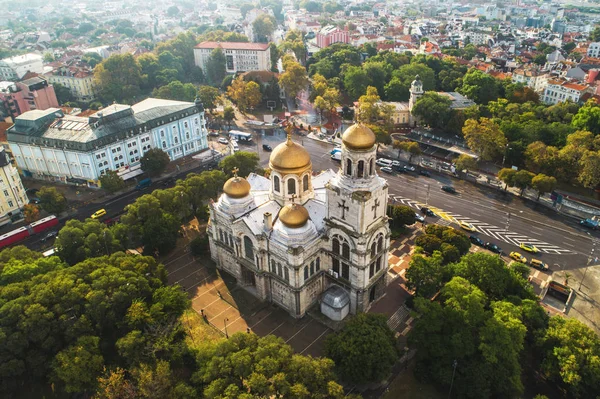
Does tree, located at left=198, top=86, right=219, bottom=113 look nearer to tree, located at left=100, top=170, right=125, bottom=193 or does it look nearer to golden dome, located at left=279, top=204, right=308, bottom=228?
tree, located at left=100, top=170, right=125, bottom=193

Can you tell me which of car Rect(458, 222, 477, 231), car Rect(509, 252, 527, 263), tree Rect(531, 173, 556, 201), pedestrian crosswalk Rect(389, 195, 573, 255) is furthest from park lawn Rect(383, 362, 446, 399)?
tree Rect(531, 173, 556, 201)

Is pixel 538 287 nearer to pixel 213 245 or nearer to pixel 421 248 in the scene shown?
pixel 421 248

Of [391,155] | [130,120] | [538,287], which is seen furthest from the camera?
[391,155]

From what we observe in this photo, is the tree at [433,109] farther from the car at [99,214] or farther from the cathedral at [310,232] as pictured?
the car at [99,214]

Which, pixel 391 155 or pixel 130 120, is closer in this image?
pixel 130 120

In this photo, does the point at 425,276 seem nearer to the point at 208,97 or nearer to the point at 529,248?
the point at 529,248

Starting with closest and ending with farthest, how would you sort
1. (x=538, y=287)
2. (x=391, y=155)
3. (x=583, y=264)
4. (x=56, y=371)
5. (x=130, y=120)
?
(x=56, y=371) → (x=538, y=287) → (x=583, y=264) → (x=130, y=120) → (x=391, y=155)

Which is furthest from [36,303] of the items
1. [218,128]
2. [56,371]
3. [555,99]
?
[555,99]
